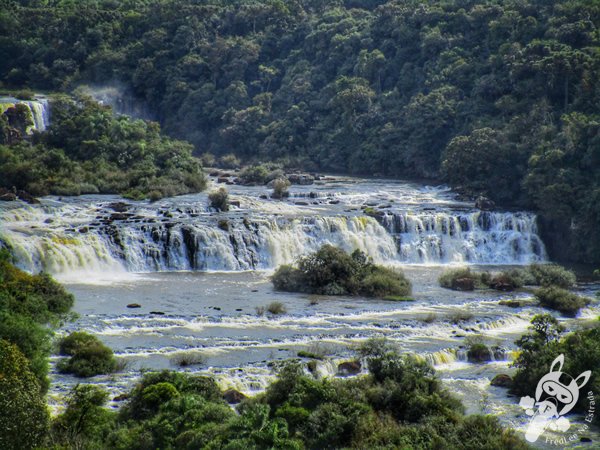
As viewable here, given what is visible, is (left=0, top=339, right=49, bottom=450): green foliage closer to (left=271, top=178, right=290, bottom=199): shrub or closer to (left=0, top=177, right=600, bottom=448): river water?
(left=0, top=177, right=600, bottom=448): river water

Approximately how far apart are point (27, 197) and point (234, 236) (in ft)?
45.0

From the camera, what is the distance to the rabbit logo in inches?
1087

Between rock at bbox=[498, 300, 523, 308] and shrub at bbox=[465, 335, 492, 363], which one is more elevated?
shrub at bbox=[465, 335, 492, 363]

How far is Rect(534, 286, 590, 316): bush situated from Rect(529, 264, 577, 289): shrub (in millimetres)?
3886

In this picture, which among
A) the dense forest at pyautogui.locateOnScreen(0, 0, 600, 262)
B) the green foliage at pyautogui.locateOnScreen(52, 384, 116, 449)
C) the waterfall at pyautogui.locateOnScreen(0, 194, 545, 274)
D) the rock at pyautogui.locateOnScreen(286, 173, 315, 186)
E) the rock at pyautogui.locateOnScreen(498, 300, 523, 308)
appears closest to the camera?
the green foliage at pyautogui.locateOnScreen(52, 384, 116, 449)

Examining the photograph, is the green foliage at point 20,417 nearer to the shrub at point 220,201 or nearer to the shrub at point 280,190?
the shrub at point 220,201

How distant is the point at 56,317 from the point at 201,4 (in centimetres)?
8188

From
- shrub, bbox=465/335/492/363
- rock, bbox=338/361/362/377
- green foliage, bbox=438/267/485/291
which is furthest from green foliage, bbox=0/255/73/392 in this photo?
green foliage, bbox=438/267/485/291

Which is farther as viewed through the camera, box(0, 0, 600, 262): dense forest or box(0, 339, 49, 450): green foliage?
box(0, 0, 600, 262): dense forest

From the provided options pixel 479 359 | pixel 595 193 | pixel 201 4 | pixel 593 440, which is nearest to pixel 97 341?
pixel 479 359

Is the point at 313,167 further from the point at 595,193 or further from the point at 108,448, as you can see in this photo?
the point at 108,448

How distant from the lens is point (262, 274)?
161 feet

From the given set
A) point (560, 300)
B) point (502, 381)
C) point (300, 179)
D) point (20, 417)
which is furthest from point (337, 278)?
point (300, 179)

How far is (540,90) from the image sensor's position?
69688mm
